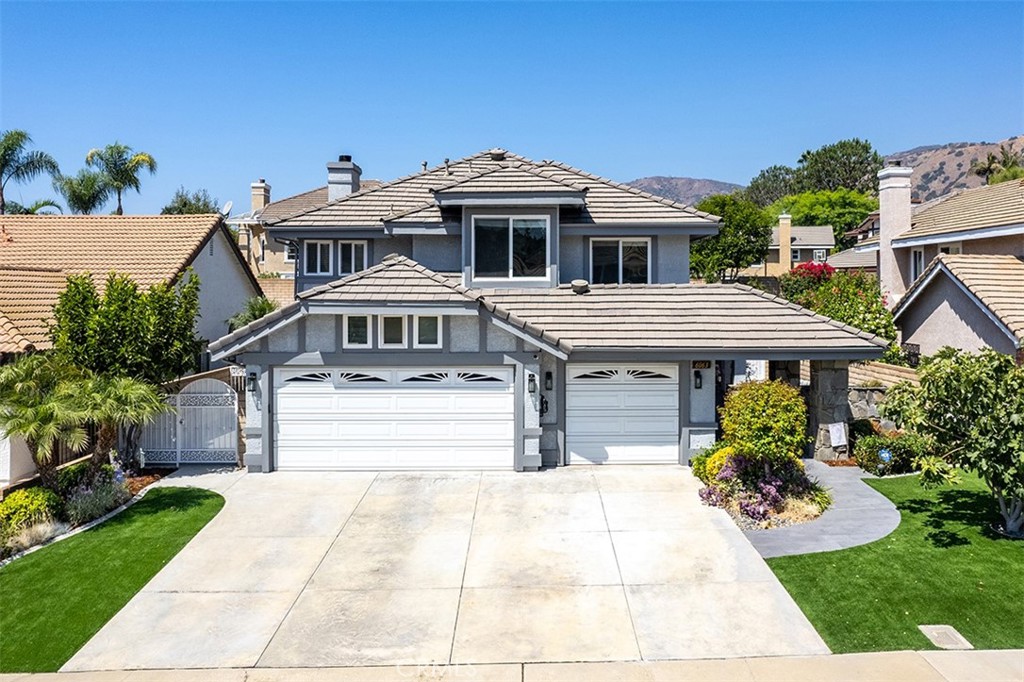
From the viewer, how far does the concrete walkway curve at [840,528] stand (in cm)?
1017

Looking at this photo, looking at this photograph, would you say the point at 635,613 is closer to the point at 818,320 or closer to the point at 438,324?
the point at 438,324

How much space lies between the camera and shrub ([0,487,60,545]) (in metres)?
10.7

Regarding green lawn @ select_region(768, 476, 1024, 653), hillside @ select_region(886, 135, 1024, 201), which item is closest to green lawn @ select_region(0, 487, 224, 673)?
green lawn @ select_region(768, 476, 1024, 653)

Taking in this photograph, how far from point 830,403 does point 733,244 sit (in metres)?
37.7

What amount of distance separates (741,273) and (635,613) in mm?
54092

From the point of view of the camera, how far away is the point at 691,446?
14.6 metres

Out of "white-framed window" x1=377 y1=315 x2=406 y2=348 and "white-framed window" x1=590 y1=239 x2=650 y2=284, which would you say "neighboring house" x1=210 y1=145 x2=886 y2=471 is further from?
"white-framed window" x1=590 y1=239 x2=650 y2=284

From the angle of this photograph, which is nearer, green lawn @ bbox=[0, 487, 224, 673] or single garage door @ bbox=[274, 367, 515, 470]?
green lawn @ bbox=[0, 487, 224, 673]

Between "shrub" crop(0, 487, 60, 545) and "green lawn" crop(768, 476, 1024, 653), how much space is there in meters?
11.4

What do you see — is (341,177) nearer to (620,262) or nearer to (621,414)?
(620,262)

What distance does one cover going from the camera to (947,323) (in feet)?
61.0

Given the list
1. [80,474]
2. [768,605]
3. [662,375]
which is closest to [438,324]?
[662,375]

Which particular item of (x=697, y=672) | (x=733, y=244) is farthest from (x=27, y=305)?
(x=733, y=244)

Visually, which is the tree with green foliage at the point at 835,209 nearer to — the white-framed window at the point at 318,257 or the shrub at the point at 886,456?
the shrub at the point at 886,456
